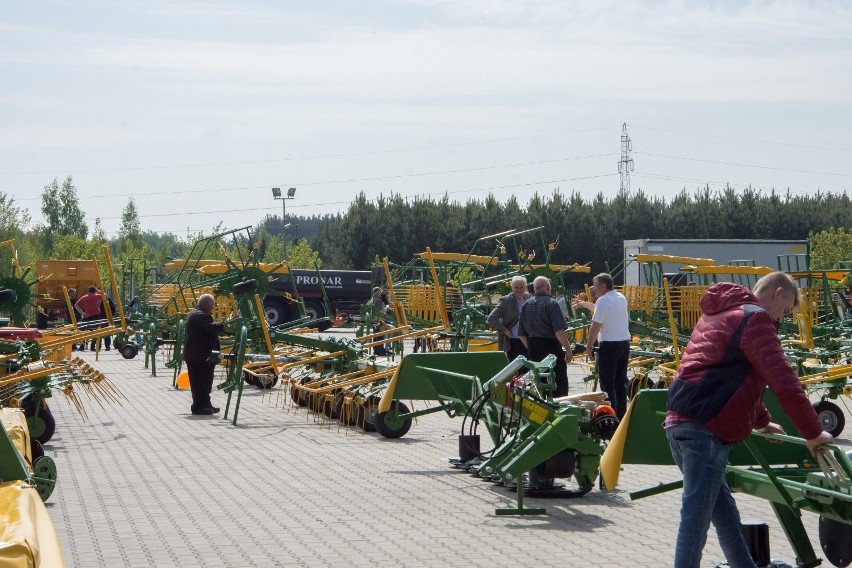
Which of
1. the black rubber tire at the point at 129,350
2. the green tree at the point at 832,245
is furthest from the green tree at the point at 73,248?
the green tree at the point at 832,245

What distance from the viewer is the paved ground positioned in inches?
292

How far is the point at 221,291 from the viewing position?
1605 cm

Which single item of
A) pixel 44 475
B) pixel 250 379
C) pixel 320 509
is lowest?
pixel 250 379

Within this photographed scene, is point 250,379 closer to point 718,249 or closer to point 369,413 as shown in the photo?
point 369,413

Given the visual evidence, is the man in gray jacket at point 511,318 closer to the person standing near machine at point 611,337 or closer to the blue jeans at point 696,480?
the person standing near machine at point 611,337

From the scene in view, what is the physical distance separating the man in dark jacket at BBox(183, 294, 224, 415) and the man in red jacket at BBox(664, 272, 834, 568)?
1081 cm

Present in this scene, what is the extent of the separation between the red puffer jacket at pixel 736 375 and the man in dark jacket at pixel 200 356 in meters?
10.9

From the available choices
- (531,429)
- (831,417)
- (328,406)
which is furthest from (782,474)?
(328,406)

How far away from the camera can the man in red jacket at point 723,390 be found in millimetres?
5320

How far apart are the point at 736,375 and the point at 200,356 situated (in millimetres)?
11203

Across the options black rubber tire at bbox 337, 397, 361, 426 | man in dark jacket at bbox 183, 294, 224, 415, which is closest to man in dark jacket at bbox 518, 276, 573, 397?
black rubber tire at bbox 337, 397, 361, 426

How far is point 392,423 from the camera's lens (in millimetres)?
13023

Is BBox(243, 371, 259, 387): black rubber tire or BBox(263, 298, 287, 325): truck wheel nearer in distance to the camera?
BBox(243, 371, 259, 387): black rubber tire

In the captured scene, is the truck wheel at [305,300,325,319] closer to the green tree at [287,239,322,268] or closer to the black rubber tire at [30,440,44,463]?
the green tree at [287,239,322,268]
